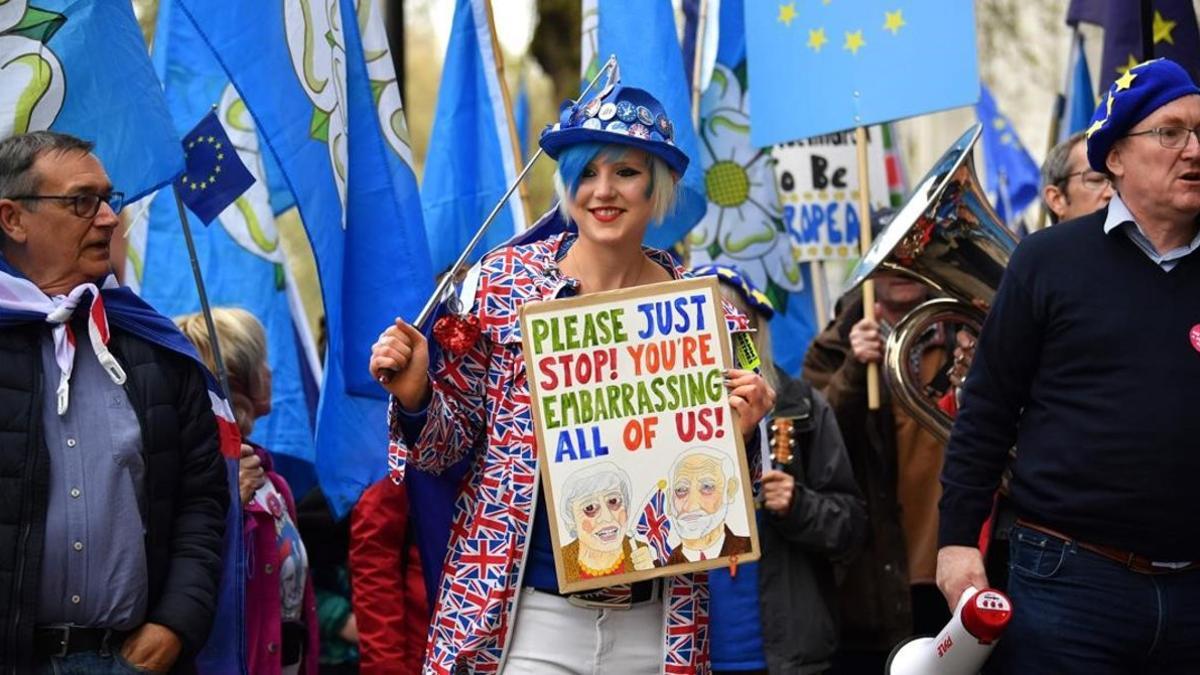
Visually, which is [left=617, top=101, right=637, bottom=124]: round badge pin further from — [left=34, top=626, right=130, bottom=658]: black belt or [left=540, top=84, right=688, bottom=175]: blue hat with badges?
[left=34, top=626, right=130, bottom=658]: black belt

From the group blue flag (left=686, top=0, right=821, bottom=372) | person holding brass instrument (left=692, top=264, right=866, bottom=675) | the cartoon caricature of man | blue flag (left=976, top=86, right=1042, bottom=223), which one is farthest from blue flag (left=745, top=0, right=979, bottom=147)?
blue flag (left=976, top=86, right=1042, bottom=223)

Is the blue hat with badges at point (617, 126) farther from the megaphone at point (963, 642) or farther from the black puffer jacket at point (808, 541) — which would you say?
the black puffer jacket at point (808, 541)

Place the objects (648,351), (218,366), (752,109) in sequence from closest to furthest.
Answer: (648,351), (218,366), (752,109)

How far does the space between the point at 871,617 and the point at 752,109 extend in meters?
1.94

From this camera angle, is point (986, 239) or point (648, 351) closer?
point (648, 351)

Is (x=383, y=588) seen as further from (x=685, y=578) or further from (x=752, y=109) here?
(x=752, y=109)

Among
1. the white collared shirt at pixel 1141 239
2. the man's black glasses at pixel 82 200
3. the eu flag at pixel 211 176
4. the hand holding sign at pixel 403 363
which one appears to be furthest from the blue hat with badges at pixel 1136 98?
the eu flag at pixel 211 176

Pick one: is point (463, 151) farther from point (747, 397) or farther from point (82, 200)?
point (747, 397)

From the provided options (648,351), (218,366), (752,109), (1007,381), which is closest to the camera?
(648,351)

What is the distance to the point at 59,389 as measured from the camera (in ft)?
13.7

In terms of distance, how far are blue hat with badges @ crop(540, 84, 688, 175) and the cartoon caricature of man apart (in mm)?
714

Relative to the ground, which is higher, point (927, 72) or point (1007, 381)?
→ point (927, 72)

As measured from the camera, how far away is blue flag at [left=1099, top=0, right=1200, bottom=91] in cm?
684

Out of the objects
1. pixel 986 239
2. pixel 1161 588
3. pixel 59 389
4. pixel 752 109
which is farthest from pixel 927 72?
pixel 59 389
